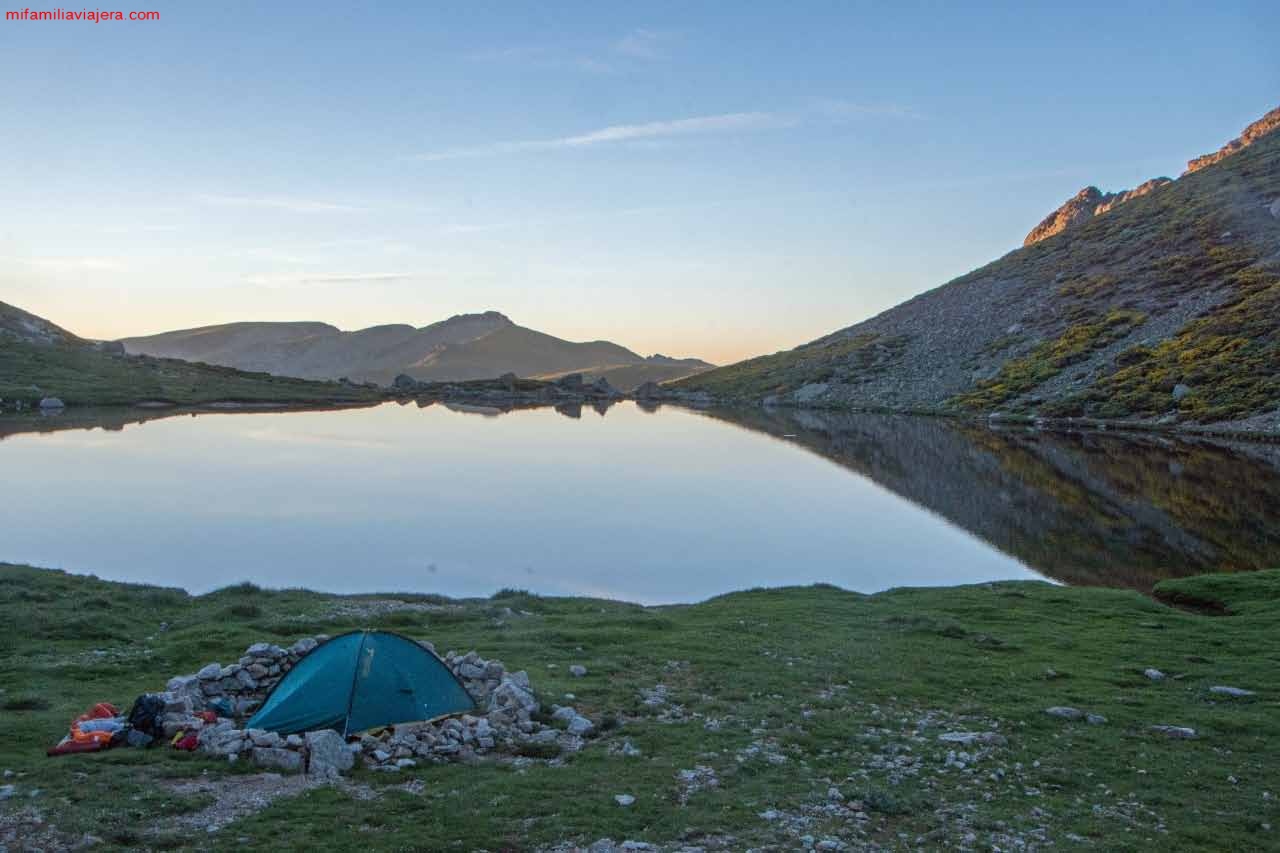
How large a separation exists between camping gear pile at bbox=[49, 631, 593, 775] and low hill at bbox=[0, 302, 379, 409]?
113 meters

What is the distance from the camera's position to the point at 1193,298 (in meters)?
118

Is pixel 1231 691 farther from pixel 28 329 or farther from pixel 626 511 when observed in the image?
pixel 28 329

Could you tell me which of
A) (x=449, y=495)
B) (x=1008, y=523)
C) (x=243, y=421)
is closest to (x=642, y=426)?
(x=243, y=421)

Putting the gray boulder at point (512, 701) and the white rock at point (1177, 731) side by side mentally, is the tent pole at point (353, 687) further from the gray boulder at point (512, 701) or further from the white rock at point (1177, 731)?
the white rock at point (1177, 731)

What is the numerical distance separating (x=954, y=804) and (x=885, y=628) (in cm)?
1165

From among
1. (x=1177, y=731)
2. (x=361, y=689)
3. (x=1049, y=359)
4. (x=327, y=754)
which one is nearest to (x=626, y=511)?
(x=361, y=689)

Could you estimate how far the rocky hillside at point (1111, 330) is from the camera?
9444 cm

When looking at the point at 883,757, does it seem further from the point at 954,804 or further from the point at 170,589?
the point at 170,589

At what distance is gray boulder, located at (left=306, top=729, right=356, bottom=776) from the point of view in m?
12.5

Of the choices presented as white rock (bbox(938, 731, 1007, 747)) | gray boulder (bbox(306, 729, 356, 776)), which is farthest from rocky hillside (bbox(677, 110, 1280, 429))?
gray boulder (bbox(306, 729, 356, 776))

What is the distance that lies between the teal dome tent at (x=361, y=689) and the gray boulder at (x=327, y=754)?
93 centimetres

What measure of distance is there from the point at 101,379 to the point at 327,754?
13937 cm

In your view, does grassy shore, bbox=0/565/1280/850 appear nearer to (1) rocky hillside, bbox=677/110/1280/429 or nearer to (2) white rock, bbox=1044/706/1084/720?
(2) white rock, bbox=1044/706/1084/720

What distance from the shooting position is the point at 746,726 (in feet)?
49.8
